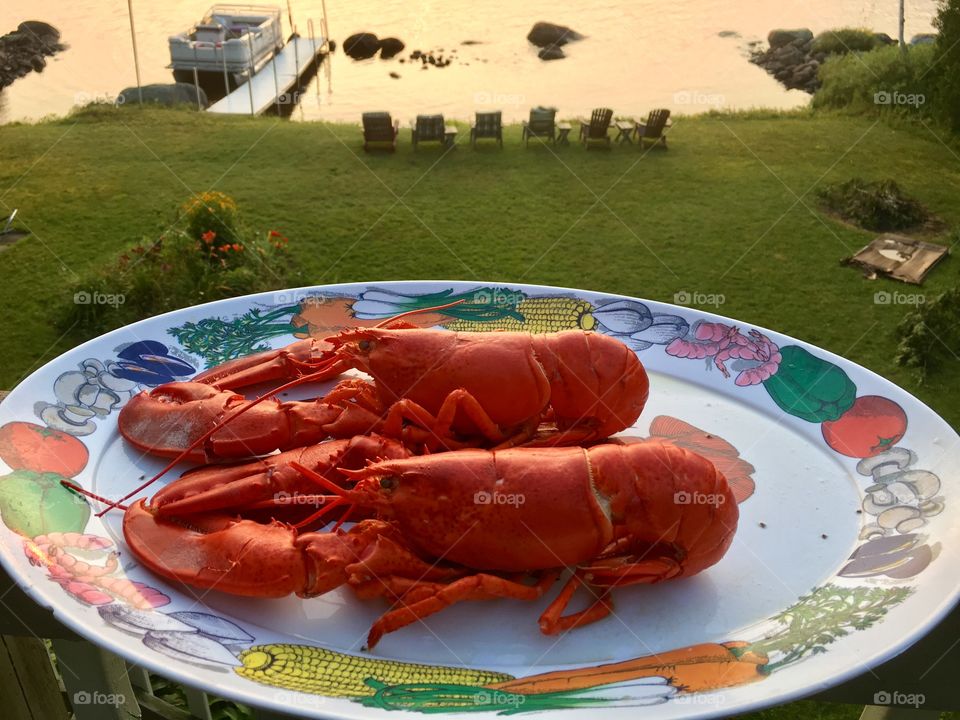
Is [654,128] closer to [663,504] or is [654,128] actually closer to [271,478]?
[663,504]

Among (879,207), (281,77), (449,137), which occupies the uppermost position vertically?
(281,77)

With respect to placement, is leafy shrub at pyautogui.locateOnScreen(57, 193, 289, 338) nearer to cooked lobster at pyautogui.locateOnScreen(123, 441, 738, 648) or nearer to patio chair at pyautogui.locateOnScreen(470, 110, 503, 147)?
patio chair at pyautogui.locateOnScreen(470, 110, 503, 147)

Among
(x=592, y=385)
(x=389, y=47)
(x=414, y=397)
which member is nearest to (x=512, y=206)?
(x=389, y=47)

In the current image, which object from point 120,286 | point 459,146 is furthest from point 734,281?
point 120,286

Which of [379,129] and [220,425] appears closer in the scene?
[220,425]

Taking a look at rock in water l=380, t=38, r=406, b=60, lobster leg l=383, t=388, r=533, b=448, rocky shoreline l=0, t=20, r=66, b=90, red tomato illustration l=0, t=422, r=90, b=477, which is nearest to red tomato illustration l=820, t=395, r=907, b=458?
lobster leg l=383, t=388, r=533, b=448

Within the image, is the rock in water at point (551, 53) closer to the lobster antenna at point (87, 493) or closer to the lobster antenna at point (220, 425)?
the lobster antenna at point (220, 425)

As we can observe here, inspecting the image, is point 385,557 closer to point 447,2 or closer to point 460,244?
point 460,244
